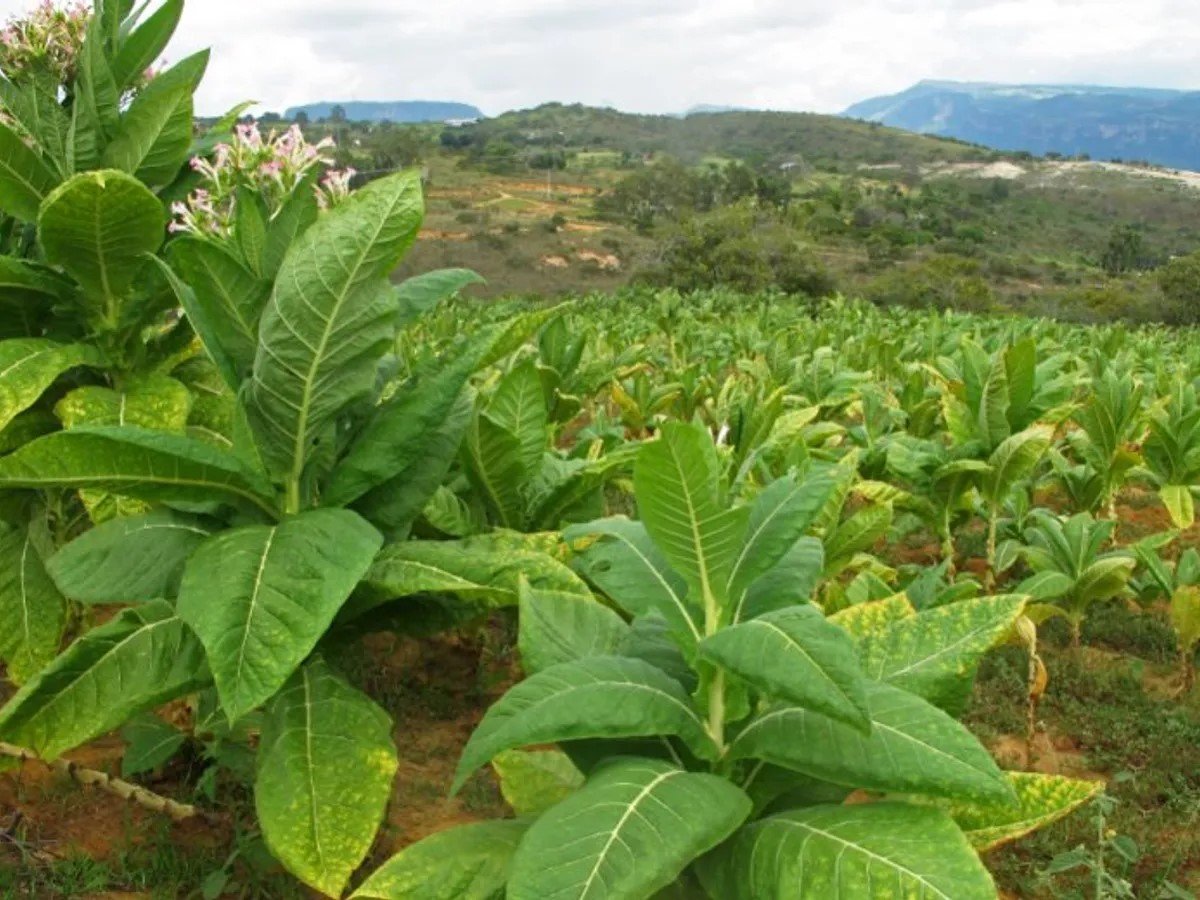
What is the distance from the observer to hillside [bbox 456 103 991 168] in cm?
12788

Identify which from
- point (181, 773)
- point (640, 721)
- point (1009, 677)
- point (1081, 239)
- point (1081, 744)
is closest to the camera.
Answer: point (640, 721)

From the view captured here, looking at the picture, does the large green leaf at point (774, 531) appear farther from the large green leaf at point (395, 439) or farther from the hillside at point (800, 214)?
the hillside at point (800, 214)

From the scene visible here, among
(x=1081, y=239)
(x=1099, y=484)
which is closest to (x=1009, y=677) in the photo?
(x=1099, y=484)

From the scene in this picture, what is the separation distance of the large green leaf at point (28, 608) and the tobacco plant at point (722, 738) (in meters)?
1.59

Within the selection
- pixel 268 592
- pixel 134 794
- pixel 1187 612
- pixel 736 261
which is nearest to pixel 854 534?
pixel 1187 612

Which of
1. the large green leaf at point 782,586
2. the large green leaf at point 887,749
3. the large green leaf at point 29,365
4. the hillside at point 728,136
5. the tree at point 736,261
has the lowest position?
the tree at point 736,261

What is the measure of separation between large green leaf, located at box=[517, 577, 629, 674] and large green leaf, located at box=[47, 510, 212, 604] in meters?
0.81

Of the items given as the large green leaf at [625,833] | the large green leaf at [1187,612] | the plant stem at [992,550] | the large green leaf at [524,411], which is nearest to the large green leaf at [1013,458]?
the plant stem at [992,550]

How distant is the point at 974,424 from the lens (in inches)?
200

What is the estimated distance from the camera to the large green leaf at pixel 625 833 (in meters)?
1.63

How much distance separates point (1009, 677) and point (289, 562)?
11.0 feet

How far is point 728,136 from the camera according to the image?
14375 cm

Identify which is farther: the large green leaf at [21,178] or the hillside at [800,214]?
the hillside at [800,214]

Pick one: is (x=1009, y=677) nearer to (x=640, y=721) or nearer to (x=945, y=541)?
(x=945, y=541)
